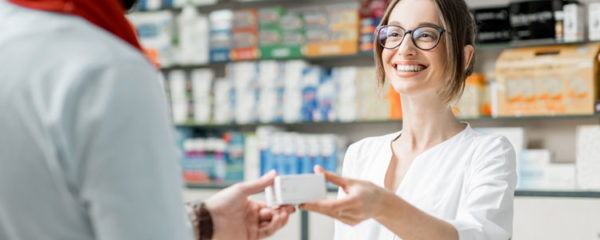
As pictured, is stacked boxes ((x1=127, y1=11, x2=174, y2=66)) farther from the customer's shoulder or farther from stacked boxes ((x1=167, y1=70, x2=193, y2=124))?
the customer's shoulder

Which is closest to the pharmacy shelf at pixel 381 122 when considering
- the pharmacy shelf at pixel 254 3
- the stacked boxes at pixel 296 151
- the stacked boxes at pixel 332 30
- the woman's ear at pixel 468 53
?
the stacked boxes at pixel 296 151

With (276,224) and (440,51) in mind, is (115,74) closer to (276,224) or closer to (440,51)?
(276,224)

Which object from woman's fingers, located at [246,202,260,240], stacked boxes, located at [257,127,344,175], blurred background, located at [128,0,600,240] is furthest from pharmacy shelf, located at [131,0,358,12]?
woman's fingers, located at [246,202,260,240]

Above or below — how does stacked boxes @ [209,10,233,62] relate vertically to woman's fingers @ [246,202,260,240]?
above

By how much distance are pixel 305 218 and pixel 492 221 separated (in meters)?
2.33

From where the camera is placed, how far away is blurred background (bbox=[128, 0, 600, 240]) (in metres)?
3.39

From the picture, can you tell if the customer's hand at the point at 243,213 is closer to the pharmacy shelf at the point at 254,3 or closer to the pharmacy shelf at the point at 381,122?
the pharmacy shelf at the point at 381,122

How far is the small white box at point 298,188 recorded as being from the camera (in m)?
1.28

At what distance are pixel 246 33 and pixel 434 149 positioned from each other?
9.16 ft

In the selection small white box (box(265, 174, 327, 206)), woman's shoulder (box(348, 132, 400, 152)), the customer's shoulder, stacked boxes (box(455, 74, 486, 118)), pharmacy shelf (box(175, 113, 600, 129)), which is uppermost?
the customer's shoulder

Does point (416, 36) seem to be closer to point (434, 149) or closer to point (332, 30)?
point (434, 149)

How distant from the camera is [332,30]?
404 cm

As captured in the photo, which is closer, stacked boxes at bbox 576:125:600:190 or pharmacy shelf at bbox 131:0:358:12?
stacked boxes at bbox 576:125:600:190

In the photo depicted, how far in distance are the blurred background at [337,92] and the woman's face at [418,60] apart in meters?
1.98
